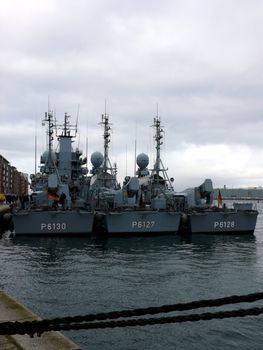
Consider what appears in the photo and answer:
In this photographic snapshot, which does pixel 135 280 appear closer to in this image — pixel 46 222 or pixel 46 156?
pixel 46 222

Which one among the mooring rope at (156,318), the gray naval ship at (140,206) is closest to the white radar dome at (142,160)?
the gray naval ship at (140,206)

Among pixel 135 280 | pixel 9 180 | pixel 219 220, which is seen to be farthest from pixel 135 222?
pixel 9 180

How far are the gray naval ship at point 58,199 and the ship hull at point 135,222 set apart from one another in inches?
71.2

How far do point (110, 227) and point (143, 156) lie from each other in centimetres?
2023

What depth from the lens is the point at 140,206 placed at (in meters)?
39.0

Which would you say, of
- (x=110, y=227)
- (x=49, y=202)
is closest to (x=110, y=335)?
(x=110, y=227)

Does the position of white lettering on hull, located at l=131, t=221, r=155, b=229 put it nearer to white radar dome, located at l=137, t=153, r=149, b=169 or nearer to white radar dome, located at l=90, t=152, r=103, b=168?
white radar dome, located at l=90, t=152, r=103, b=168

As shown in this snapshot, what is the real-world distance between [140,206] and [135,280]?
2069 cm

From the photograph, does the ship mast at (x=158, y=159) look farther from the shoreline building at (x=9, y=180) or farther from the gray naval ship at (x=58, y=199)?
the shoreline building at (x=9, y=180)

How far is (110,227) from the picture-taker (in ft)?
115

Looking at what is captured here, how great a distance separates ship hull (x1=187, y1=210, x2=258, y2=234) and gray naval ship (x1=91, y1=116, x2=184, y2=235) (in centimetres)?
Answer: 189

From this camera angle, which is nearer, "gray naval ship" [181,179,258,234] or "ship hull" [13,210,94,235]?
"ship hull" [13,210,94,235]

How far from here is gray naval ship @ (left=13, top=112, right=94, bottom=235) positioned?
1340 inches

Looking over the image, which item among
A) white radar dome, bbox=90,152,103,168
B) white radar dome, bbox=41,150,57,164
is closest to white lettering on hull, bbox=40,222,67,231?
white radar dome, bbox=41,150,57,164
